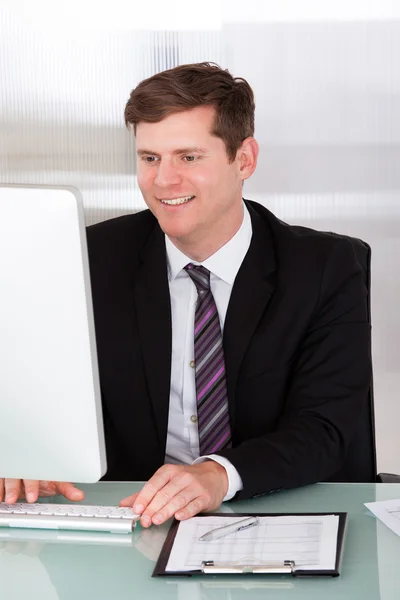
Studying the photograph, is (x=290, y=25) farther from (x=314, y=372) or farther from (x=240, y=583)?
(x=240, y=583)

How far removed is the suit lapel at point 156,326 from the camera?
2.26m

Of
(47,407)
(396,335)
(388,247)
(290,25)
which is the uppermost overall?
(290,25)

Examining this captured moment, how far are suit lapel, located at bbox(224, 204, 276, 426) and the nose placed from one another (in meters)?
0.26

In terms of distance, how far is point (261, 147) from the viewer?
3.89 metres

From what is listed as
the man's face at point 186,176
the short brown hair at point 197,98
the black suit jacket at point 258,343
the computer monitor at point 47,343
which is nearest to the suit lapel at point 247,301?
the black suit jacket at point 258,343

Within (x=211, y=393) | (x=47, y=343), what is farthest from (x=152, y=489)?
(x=211, y=393)

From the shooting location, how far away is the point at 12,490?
1766 millimetres

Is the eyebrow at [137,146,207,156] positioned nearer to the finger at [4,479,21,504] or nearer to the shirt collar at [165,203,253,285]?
the shirt collar at [165,203,253,285]

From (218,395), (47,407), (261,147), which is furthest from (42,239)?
(261,147)

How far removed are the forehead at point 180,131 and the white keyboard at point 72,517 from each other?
0.92m

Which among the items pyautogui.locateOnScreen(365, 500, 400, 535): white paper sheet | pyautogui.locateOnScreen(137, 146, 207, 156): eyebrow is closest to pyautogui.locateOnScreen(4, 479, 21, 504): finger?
pyautogui.locateOnScreen(365, 500, 400, 535): white paper sheet

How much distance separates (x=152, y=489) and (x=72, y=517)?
0.49ft

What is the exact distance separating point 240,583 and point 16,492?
1.71ft

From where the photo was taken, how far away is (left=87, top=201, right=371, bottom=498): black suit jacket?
7.18 feet
